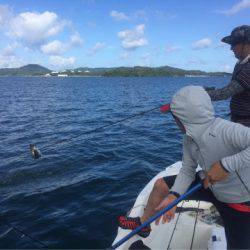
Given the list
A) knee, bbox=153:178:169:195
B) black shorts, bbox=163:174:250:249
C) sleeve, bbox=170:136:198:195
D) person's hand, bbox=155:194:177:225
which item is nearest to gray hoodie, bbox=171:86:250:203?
black shorts, bbox=163:174:250:249

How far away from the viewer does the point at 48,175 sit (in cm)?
1317

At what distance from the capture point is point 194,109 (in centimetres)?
449

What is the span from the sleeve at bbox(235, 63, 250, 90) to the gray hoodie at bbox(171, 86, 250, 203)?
4.52 feet

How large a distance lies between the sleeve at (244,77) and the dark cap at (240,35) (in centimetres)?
40

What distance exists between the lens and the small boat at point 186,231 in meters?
5.81

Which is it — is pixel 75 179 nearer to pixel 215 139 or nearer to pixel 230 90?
pixel 230 90

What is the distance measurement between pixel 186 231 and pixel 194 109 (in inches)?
114

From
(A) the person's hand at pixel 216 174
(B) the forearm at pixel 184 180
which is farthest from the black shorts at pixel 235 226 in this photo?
(A) the person's hand at pixel 216 174

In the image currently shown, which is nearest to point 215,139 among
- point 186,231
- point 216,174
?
point 216,174

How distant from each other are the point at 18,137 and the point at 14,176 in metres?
8.29

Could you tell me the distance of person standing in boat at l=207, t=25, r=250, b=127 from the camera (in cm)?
563

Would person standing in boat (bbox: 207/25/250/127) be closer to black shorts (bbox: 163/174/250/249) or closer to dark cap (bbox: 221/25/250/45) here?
dark cap (bbox: 221/25/250/45)

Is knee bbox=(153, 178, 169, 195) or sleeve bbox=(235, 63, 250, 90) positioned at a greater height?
sleeve bbox=(235, 63, 250, 90)

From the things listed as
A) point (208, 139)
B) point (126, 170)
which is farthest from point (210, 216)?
point (126, 170)
